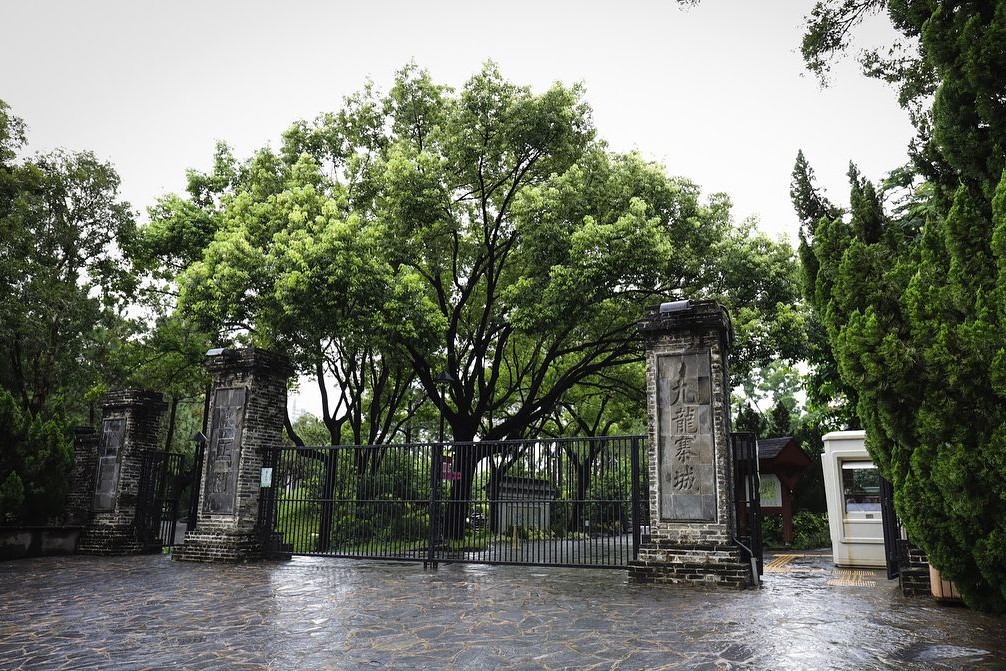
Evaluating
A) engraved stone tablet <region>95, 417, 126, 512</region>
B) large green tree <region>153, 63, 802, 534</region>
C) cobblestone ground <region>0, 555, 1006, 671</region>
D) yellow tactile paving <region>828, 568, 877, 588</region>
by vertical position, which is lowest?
yellow tactile paving <region>828, 568, 877, 588</region>

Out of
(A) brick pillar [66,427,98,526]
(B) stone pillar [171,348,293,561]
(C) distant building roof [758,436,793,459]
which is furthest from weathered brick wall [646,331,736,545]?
(A) brick pillar [66,427,98,526]

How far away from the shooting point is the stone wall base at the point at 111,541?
1350 centimetres

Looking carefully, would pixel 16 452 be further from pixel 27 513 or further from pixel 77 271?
pixel 77 271

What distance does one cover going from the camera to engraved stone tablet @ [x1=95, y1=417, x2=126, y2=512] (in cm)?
1379

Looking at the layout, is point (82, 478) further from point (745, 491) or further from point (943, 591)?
point (943, 591)

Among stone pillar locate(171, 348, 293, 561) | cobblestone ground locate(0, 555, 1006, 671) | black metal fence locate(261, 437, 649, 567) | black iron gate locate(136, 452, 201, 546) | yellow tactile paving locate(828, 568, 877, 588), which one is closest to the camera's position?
cobblestone ground locate(0, 555, 1006, 671)

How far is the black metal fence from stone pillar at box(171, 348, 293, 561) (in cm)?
40

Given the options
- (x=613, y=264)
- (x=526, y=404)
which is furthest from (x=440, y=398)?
(x=613, y=264)

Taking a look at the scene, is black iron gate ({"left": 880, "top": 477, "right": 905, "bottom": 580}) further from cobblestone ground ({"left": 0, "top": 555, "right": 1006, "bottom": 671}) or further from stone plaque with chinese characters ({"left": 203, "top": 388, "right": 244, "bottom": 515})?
stone plaque with chinese characters ({"left": 203, "top": 388, "right": 244, "bottom": 515})

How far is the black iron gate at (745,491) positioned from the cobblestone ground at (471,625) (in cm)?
64

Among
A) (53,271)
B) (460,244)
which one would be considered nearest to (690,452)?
(460,244)

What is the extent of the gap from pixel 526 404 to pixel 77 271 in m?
14.7

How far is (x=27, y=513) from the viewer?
1352 centimetres

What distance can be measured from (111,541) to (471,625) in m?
10.6
